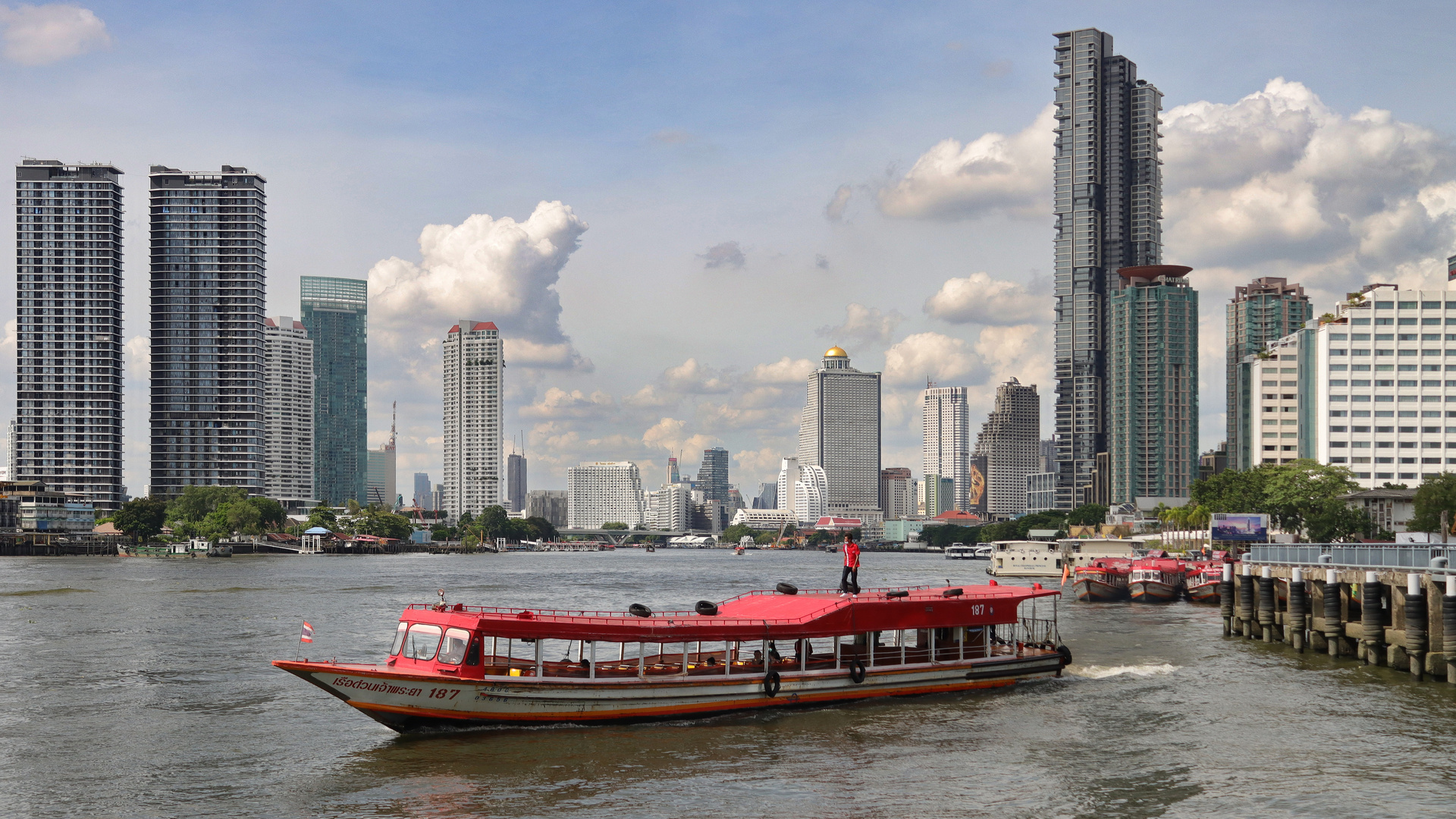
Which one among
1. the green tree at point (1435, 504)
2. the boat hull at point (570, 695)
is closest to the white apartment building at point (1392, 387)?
the green tree at point (1435, 504)

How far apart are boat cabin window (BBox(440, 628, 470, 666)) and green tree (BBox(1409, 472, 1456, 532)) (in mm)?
88597

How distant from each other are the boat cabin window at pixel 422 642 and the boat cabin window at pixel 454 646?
287 mm

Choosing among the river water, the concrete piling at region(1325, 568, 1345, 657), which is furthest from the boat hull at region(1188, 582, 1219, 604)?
the concrete piling at region(1325, 568, 1345, 657)

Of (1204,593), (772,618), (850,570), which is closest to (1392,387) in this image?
(1204,593)

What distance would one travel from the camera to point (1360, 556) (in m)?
48.9

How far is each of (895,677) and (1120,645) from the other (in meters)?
23.7

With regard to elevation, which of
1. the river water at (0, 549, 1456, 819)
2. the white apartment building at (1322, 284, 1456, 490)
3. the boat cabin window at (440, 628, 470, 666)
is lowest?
the river water at (0, 549, 1456, 819)

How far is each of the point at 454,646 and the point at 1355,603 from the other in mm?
43334

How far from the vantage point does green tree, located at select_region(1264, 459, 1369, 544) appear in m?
117

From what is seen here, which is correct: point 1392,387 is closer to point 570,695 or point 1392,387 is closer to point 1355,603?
point 1355,603

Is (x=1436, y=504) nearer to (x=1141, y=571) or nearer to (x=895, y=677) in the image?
(x=1141, y=571)

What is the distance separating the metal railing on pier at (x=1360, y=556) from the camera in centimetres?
4400

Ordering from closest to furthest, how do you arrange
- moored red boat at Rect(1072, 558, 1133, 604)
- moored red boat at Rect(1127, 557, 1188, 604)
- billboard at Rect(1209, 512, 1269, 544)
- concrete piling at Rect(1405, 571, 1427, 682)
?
concrete piling at Rect(1405, 571, 1427, 682)
moored red boat at Rect(1127, 557, 1188, 604)
moored red boat at Rect(1072, 558, 1133, 604)
billboard at Rect(1209, 512, 1269, 544)

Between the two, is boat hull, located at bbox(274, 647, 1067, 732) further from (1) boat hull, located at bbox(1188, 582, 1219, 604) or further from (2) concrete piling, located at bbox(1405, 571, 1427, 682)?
(1) boat hull, located at bbox(1188, 582, 1219, 604)
